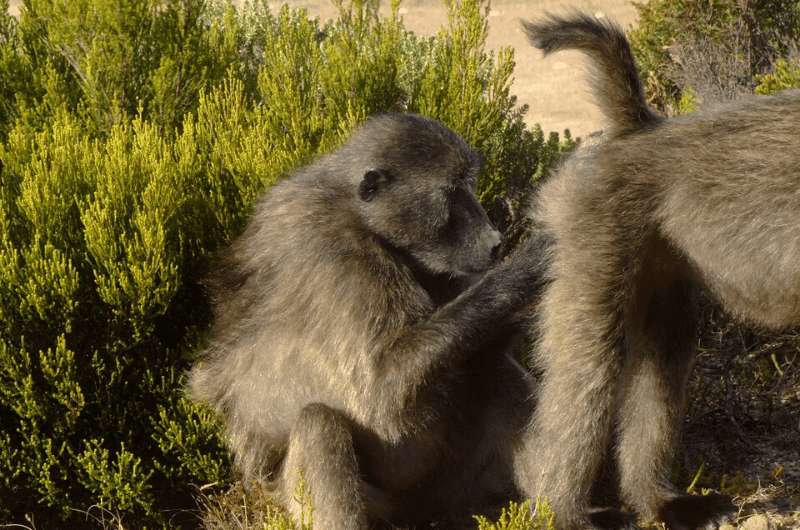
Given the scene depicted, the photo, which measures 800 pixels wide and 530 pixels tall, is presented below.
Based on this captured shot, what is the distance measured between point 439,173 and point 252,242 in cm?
73

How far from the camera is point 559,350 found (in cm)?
318

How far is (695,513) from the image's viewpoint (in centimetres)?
352

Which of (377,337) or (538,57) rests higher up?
(377,337)

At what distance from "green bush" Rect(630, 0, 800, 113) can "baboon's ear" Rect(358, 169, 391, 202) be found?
169 inches

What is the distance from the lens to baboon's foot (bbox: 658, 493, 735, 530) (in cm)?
349

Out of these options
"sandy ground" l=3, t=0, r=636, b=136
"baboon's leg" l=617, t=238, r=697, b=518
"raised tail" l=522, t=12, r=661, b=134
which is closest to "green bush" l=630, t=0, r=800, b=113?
"sandy ground" l=3, t=0, r=636, b=136

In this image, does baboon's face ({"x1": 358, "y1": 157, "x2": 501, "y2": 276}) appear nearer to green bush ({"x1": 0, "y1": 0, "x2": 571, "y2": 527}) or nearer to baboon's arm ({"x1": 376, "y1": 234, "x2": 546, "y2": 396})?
baboon's arm ({"x1": 376, "y1": 234, "x2": 546, "y2": 396})

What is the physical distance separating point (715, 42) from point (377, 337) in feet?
18.3

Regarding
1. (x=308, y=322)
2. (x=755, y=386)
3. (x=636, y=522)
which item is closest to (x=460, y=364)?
(x=308, y=322)

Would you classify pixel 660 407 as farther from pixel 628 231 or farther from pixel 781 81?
pixel 781 81

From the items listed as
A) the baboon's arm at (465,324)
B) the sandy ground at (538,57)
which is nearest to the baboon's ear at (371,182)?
the baboon's arm at (465,324)

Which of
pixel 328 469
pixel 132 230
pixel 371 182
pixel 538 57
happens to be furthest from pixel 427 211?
pixel 538 57

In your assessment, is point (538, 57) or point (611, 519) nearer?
point (611, 519)

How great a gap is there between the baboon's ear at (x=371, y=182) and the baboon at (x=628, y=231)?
0.55m
